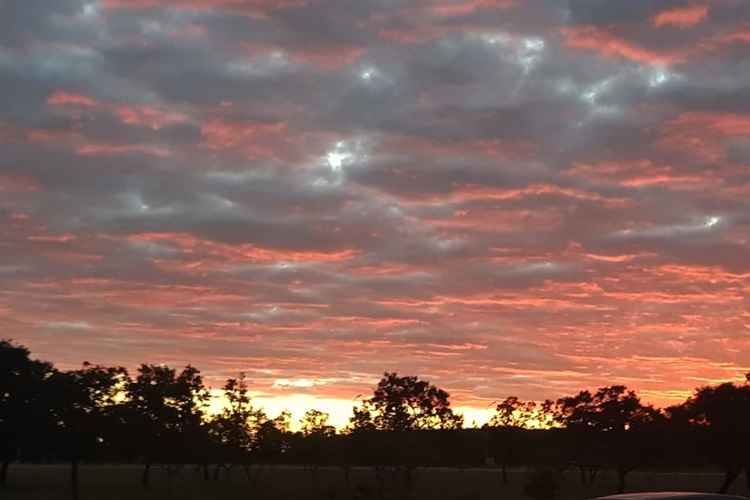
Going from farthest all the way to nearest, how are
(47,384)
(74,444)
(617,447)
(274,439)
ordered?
(274,439) → (47,384) → (74,444) → (617,447)

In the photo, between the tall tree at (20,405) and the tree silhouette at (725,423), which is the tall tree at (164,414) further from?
the tree silhouette at (725,423)

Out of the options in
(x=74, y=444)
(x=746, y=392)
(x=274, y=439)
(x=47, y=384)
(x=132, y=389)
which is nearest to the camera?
(x=746, y=392)

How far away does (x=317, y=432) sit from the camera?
95312 mm

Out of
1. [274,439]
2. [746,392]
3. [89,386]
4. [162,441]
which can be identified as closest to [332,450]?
[274,439]

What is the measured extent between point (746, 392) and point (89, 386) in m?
41.3

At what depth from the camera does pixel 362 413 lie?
73.9 m

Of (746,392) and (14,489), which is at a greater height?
(746,392)

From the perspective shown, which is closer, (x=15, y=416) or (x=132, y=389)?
(x=15, y=416)

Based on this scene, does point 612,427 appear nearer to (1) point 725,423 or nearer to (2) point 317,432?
(1) point 725,423

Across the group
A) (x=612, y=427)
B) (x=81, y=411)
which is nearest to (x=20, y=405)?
(x=81, y=411)

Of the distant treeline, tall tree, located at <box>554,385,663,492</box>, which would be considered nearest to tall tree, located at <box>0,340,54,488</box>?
the distant treeline

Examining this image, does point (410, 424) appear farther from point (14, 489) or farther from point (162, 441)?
point (14, 489)

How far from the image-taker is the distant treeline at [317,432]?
58562 mm

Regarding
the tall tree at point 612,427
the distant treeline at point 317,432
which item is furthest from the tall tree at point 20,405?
the tall tree at point 612,427
